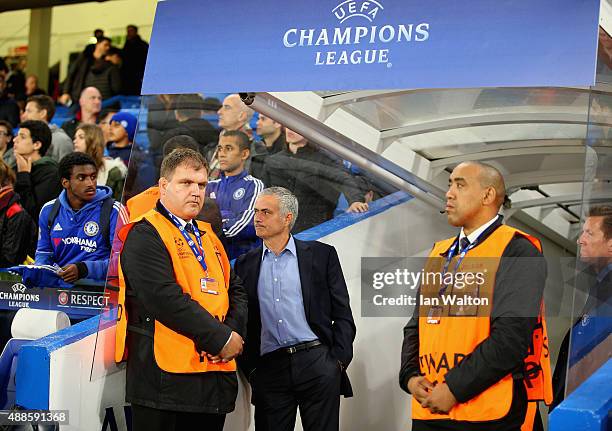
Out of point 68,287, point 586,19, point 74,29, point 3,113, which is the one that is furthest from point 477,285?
point 74,29

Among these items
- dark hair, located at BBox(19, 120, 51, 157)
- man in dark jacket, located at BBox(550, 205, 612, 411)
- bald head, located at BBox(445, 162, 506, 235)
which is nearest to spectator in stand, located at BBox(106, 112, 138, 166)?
dark hair, located at BBox(19, 120, 51, 157)

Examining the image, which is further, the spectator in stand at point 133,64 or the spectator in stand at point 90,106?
the spectator in stand at point 133,64

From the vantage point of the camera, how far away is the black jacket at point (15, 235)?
6.47 meters

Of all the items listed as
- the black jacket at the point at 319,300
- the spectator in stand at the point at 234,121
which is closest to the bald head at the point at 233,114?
the spectator in stand at the point at 234,121

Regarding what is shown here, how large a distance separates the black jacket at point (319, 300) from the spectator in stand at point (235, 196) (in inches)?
3.1

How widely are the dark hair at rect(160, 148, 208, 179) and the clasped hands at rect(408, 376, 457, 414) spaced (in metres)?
1.40

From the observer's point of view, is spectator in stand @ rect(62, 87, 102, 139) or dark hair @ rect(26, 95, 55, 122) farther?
spectator in stand @ rect(62, 87, 102, 139)

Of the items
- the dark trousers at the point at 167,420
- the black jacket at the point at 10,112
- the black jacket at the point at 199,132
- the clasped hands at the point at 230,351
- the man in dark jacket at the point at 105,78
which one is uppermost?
the man in dark jacket at the point at 105,78

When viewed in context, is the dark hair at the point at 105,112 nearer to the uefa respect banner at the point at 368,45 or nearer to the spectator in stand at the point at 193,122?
the spectator in stand at the point at 193,122

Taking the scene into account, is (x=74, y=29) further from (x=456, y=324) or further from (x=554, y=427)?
(x=554, y=427)

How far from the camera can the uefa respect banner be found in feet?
13.8

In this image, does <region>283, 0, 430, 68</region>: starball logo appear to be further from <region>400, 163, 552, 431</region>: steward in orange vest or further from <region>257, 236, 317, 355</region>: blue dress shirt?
<region>257, 236, 317, 355</region>: blue dress shirt

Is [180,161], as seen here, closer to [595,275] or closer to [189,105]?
[189,105]

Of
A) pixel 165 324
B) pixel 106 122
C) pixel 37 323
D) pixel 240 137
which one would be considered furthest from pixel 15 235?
pixel 106 122
